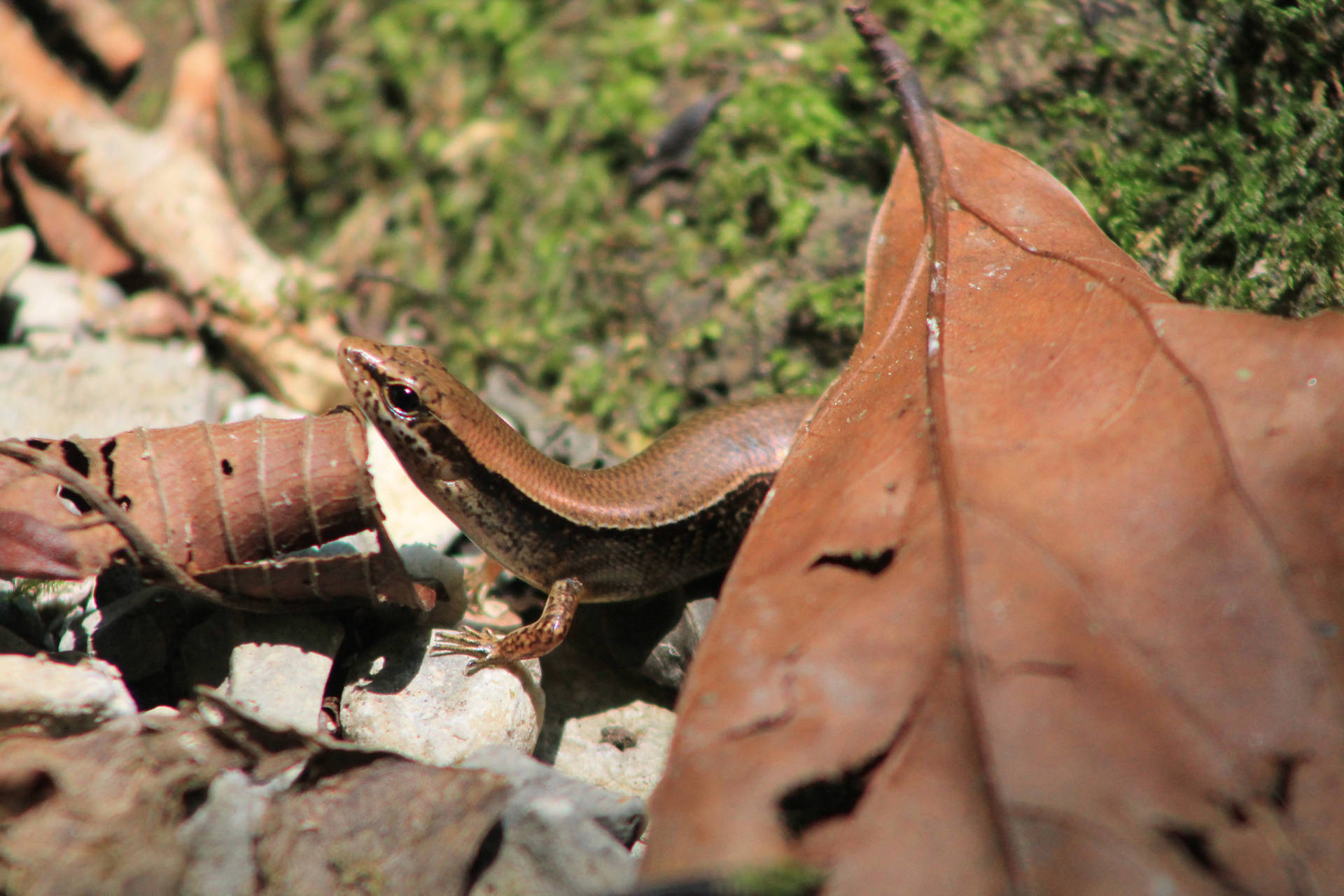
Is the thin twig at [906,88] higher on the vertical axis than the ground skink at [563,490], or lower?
higher

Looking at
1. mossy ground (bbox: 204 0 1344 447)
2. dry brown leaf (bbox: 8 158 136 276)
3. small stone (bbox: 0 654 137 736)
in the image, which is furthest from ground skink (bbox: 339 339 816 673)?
dry brown leaf (bbox: 8 158 136 276)

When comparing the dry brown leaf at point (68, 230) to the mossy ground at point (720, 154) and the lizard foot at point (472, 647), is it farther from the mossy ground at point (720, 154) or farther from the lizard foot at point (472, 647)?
the lizard foot at point (472, 647)

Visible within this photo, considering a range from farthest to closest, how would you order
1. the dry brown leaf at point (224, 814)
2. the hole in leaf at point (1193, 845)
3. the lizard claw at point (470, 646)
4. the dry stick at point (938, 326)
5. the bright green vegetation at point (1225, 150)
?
1. the bright green vegetation at point (1225, 150)
2. the lizard claw at point (470, 646)
3. the dry brown leaf at point (224, 814)
4. the dry stick at point (938, 326)
5. the hole in leaf at point (1193, 845)

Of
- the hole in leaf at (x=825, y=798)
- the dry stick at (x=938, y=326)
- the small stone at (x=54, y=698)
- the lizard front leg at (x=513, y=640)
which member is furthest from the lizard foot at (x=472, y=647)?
the dry stick at (x=938, y=326)

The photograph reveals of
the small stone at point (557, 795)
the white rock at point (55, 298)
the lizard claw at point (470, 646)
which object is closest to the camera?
the small stone at point (557, 795)

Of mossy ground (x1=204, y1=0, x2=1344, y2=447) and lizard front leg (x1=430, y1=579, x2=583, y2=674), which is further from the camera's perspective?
mossy ground (x1=204, y1=0, x2=1344, y2=447)

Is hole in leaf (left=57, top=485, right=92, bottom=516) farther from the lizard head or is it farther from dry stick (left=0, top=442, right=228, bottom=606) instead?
the lizard head
